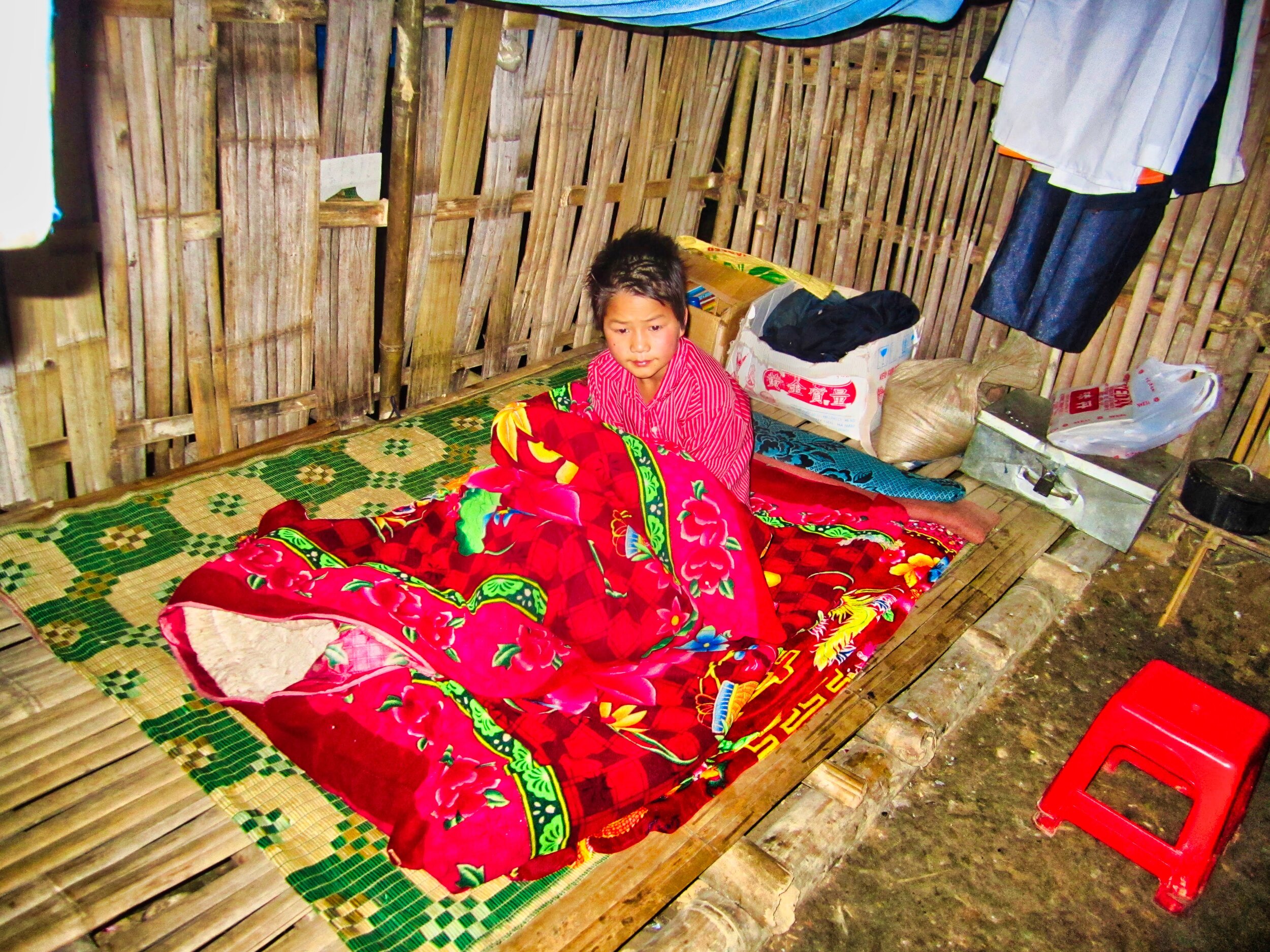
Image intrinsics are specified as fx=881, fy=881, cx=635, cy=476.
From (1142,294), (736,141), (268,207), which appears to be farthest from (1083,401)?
(268,207)

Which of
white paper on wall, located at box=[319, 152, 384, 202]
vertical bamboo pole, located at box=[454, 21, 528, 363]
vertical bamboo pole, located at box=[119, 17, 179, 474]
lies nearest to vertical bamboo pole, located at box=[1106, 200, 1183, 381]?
vertical bamboo pole, located at box=[454, 21, 528, 363]

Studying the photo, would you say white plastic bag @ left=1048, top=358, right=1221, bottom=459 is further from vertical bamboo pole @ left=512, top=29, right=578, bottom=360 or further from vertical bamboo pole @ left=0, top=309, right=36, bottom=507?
vertical bamboo pole @ left=0, top=309, right=36, bottom=507

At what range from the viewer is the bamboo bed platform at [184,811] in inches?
74.2

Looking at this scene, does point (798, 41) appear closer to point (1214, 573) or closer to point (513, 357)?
point (513, 357)

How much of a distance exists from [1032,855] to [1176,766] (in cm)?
45

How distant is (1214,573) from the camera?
11.9 feet

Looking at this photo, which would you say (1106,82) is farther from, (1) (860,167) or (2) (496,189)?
(2) (496,189)

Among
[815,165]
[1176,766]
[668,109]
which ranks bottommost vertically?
[1176,766]

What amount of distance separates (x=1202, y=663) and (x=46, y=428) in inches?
162

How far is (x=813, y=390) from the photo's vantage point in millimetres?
4164

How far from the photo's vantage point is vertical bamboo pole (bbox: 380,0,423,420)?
126 inches

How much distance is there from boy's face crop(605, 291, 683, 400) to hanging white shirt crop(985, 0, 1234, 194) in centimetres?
170

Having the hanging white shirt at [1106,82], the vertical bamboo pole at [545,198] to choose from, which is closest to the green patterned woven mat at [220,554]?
the vertical bamboo pole at [545,198]


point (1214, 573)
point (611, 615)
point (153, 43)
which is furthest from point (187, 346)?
point (1214, 573)
